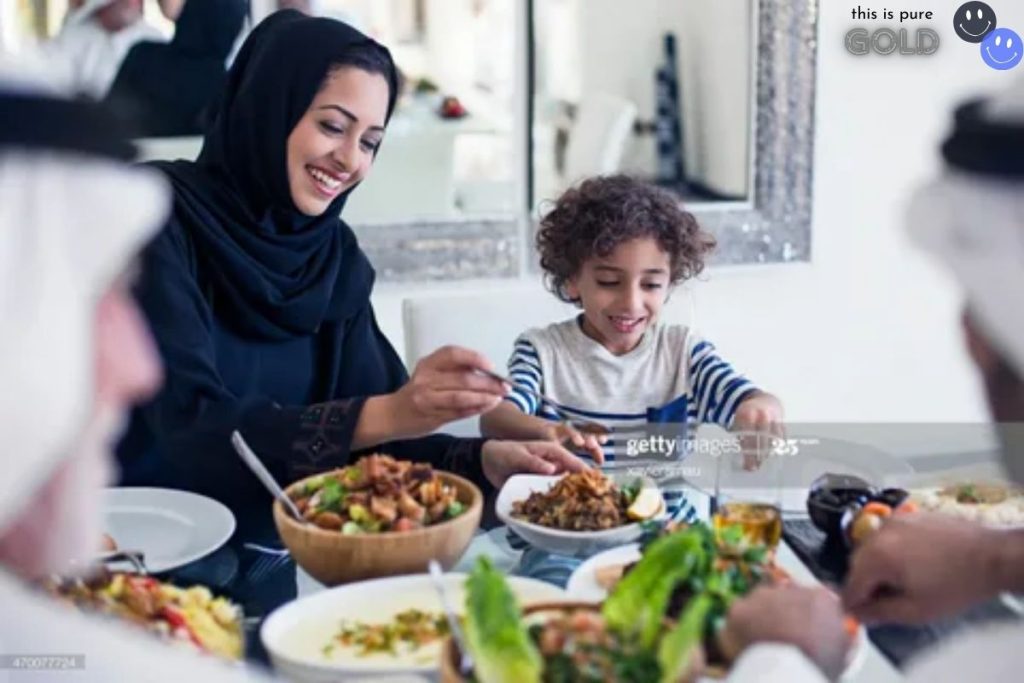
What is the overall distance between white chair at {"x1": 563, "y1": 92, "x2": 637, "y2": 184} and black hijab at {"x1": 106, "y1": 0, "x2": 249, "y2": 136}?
0.46 meters

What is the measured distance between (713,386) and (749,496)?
347 millimetres

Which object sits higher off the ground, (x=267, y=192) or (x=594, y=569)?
(x=267, y=192)

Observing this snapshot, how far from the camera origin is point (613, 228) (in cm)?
118

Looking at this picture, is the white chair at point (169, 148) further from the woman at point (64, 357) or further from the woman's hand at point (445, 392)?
the woman's hand at point (445, 392)

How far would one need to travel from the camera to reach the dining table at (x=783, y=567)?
0.58 m

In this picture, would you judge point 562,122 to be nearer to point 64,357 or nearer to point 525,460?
point 525,460

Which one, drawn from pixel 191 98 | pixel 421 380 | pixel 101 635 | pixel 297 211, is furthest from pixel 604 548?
pixel 191 98

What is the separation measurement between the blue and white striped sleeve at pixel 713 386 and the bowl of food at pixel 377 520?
0.39m

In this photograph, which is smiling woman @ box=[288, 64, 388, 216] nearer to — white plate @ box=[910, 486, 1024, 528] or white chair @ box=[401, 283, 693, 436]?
white chair @ box=[401, 283, 693, 436]

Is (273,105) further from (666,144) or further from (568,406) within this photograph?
(666,144)

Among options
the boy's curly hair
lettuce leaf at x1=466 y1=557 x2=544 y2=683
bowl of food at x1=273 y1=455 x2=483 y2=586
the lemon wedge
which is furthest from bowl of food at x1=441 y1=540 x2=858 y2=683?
the boy's curly hair

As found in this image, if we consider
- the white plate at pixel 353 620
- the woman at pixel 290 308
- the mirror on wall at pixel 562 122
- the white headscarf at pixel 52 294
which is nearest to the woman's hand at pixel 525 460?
the woman at pixel 290 308

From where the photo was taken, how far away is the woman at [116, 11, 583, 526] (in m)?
0.84

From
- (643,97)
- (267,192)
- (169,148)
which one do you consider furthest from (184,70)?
(643,97)
